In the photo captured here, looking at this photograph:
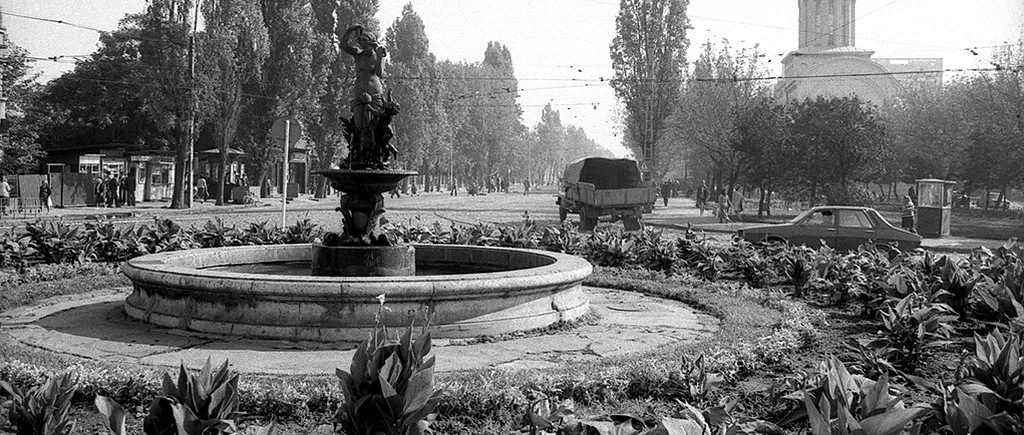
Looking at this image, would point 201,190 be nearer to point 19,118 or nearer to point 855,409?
point 19,118

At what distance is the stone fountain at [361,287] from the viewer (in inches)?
287

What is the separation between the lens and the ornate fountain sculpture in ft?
30.2

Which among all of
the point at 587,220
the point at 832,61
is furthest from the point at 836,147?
the point at 832,61

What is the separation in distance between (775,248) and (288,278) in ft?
29.8

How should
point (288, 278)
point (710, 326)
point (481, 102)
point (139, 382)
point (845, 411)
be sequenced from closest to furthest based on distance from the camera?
point (845, 411) → point (139, 382) → point (288, 278) → point (710, 326) → point (481, 102)

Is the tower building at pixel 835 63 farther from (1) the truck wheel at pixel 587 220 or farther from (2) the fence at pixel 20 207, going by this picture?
(2) the fence at pixel 20 207

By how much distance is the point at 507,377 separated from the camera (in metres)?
5.62

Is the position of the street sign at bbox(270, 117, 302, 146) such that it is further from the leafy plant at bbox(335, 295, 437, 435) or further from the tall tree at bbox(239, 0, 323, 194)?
the tall tree at bbox(239, 0, 323, 194)

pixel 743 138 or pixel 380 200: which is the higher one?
pixel 743 138

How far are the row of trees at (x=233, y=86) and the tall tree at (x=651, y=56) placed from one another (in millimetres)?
8196

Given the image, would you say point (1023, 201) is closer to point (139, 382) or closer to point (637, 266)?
point (637, 266)

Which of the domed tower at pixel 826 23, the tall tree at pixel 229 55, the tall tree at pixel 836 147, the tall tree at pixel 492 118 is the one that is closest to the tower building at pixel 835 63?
the domed tower at pixel 826 23

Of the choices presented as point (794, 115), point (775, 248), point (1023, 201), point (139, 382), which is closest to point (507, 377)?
point (139, 382)

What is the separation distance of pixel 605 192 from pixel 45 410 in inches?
969
